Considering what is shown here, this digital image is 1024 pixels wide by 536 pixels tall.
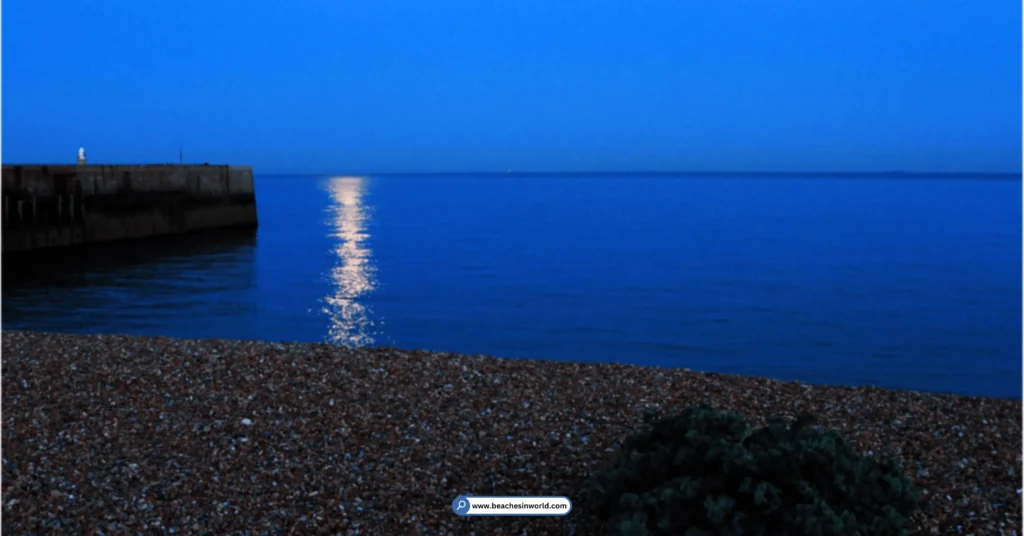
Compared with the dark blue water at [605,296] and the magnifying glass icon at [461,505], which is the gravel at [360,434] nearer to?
the magnifying glass icon at [461,505]

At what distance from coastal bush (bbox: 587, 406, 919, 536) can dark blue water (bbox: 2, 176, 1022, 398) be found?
10130 millimetres

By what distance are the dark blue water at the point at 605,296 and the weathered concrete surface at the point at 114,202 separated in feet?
4.03

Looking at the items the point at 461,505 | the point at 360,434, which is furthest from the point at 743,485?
the point at 360,434

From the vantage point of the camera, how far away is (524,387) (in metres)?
7.85

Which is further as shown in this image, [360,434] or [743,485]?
[360,434]

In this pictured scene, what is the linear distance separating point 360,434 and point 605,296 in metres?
17.9

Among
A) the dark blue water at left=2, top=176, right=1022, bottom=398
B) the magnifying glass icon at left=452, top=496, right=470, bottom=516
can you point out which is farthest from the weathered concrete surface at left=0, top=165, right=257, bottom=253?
the magnifying glass icon at left=452, top=496, right=470, bottom=516

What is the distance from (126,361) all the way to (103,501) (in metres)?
3.23

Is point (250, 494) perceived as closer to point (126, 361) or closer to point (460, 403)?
point (460, 403)

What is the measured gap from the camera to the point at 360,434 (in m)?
6.73

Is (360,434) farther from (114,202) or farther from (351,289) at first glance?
(114,202)

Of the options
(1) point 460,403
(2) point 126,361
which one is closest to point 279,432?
(1) point 460,403

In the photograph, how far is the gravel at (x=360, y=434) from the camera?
18.2 feet

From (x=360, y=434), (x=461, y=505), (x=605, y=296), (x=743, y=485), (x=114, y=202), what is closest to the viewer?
(x=743, y=485)
